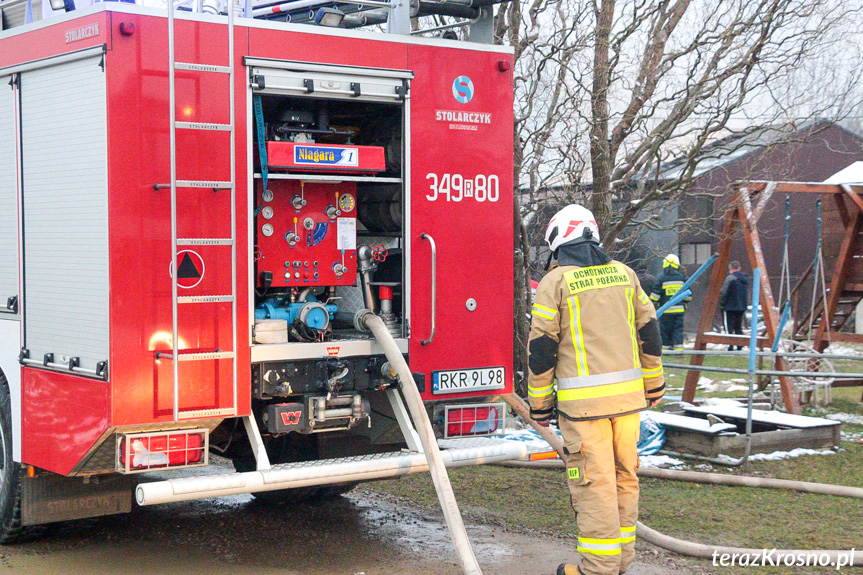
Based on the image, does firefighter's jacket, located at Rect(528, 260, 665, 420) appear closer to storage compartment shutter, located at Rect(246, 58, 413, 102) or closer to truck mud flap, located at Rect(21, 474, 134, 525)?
storage compartment shutter, located at Rect(246, 58, 413, 102)

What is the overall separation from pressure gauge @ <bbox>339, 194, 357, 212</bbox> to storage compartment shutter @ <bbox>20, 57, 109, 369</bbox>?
1.56 m

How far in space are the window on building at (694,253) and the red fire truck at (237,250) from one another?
19241mm

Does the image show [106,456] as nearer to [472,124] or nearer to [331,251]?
[331,251]

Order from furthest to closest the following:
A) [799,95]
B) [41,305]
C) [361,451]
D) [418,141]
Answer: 1. [799,95]
2. [361,451]
3. [418,141]
4. [41,305]

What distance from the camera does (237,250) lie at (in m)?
5.01

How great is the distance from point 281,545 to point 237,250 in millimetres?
2070

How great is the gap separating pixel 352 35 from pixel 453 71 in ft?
2.34

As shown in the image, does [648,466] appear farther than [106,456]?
Yes

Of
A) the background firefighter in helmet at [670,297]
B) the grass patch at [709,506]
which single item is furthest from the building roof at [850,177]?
the background firefighter in helmet at [670,297]

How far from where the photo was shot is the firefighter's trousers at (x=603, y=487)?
183 inches

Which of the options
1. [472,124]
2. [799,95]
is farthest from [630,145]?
[472,124]

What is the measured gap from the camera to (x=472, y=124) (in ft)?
19.2

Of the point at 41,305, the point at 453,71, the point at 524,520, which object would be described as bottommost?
the point at 524,520

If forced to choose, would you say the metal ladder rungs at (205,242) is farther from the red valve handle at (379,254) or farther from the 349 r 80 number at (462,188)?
the 349 r 80 number at (462,188)
